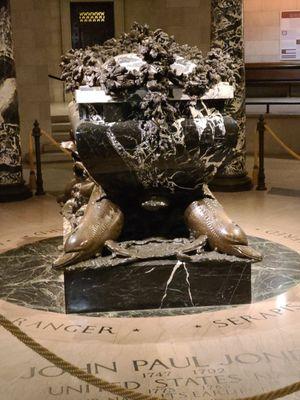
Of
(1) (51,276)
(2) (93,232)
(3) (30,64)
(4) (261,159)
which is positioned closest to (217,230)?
(2) (93,232)

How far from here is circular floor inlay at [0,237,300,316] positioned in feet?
15.6

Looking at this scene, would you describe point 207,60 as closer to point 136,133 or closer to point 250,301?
point 136,133

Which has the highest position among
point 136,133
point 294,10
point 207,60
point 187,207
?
point 294,10

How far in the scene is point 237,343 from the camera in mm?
4027

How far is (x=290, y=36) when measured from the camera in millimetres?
14219

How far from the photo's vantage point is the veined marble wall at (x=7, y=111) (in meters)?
8.43

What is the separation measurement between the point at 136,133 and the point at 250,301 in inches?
54.0

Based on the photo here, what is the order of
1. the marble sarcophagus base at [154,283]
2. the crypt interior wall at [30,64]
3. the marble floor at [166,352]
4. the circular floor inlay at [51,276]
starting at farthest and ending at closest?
the crypt interior wall at [30,64], the circular floor inlay at [51,276], the marble sarcophagus base at [154,283], the marble floor at [166,352]

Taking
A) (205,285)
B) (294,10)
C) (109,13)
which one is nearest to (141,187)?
(205,285)

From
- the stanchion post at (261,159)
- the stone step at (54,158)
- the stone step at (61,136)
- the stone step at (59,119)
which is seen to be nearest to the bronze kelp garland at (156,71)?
the stanchion post at (261,159)

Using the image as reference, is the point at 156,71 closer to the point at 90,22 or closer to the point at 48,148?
the point at 48,148

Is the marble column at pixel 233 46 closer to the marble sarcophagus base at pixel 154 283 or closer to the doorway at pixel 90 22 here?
the marble sarcophagus base at pixel 154 283

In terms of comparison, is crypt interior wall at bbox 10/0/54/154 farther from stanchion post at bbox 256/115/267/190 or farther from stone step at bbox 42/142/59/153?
stanchion post at bbox 256/115/267/190

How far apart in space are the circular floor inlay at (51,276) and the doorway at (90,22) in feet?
34.0
